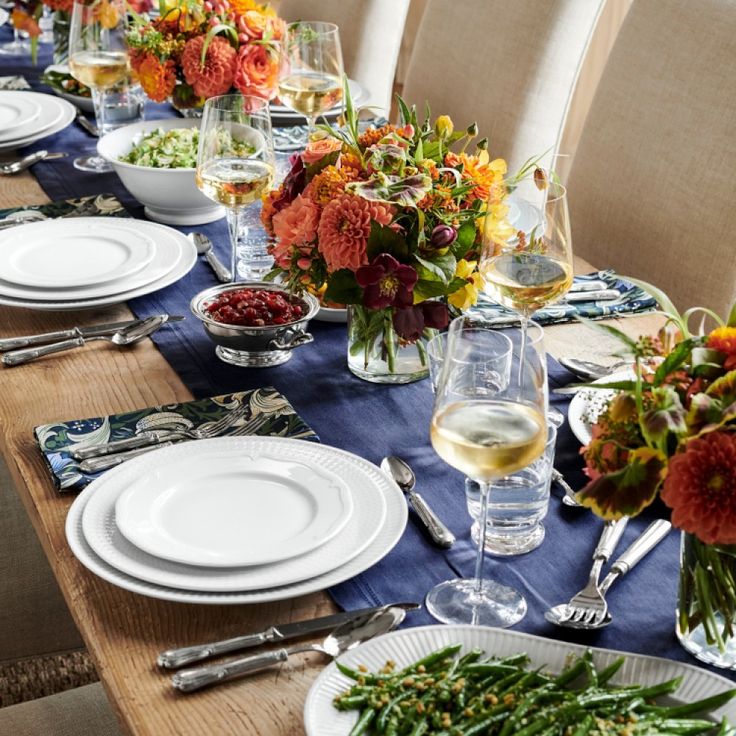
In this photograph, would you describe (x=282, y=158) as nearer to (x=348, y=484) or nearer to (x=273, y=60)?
(x=273, y=60)

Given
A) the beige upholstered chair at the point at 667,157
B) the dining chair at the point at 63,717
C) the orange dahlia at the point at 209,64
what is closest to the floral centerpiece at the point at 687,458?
the dining chair at the point at 63,717

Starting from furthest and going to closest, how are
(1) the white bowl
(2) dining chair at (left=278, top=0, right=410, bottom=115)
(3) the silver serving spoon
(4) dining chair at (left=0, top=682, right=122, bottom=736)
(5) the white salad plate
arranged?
1. (2) dining chair at (left=278, top=0, right=410, bottom=115)
2. (1) the white bowl
3. (4) dining chair at (left=0, top=682, right=122, bottom=736)
4. (5) the white salad plate
5. (3) the silver serving spoon

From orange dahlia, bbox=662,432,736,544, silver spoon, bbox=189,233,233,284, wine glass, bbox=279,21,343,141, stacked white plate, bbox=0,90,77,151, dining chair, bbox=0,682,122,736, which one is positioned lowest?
dining chair, bbox=0,682,122,736

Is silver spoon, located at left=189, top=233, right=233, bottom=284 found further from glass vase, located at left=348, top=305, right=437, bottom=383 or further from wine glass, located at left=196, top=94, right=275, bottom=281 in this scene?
glass vase, located at left=348, top=305, right=437, bottom=383

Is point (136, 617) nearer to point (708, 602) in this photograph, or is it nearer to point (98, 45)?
point (708, 602)

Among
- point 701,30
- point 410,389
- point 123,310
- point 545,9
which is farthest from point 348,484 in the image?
point 545,9

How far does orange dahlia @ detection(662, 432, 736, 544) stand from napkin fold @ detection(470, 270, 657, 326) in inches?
27.1

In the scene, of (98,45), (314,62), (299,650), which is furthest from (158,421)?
(98,45)

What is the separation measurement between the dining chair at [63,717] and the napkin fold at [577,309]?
0.67m

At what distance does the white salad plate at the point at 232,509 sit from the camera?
938 millimetres

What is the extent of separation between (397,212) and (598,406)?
0.31 m

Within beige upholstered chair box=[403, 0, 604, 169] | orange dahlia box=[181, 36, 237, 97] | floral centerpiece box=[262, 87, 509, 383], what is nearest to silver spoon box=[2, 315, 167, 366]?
floral centerpiece box=[262, 87, 509, 383]

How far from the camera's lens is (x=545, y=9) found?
209 centimetres

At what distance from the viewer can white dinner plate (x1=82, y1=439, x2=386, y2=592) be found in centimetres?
90
